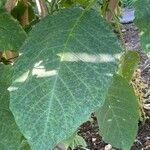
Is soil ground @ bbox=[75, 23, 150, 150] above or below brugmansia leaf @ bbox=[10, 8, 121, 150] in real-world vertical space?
below

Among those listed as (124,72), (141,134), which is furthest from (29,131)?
(141,134)

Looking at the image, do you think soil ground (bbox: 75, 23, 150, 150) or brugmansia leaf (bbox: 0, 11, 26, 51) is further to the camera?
soil ground (bbox: 75, 23, 150, 150)

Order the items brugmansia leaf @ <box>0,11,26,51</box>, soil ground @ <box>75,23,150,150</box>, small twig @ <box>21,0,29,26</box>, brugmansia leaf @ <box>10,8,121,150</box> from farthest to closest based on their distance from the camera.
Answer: soil ground @ <box>75,23,150,150</box> < small twig @ <box>21,0,29,26</box> < brugmansia leaf @ <box>0,11,26,51</box> < brugmansia leaf @ <box>10,8,121,150</box>

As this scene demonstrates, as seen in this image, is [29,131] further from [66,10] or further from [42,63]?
[66,10]

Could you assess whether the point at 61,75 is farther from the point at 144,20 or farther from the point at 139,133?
the point at 139,133

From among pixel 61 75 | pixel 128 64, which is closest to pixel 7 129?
pixel 61 75

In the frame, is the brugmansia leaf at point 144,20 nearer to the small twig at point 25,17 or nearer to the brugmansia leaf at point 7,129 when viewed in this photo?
the brugmansia leaf at point 7,129

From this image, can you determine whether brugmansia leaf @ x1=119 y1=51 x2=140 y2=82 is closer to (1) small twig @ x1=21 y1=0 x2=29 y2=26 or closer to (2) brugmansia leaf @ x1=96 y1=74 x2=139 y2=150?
(2) brugmansia leaf @ x1=96 y1=74 x2=139 y2=150

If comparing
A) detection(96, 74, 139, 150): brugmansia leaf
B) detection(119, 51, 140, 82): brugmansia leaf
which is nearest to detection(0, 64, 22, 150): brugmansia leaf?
detection(96, 74, 139, 150): brugmansia leaf
